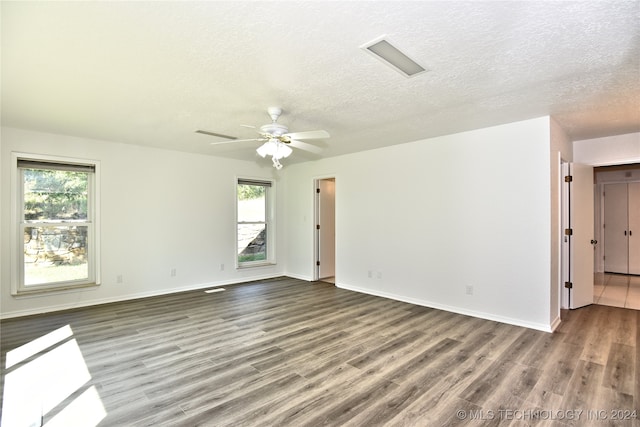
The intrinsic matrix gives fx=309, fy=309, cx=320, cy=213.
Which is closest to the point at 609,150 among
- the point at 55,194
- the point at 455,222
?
the point at 455,222

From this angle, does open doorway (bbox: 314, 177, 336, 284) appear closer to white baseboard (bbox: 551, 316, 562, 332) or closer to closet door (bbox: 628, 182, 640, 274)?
white baseboard (bbox: 551, 316, 562, 332)

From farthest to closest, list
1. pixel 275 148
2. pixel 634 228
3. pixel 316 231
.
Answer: pixel 634 228, pixel 316 231, pixel 275 148

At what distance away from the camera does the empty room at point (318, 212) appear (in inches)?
80.1

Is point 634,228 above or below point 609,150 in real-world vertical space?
below

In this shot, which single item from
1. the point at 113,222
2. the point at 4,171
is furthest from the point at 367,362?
the point at 4,171

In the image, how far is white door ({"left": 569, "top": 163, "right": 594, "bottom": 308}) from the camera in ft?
14.4

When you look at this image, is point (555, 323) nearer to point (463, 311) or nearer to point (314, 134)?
point (463, 311)

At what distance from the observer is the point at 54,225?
450 cm

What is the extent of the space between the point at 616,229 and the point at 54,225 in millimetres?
10940

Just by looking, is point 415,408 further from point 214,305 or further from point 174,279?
point 174,279

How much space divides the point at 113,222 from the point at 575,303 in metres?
7.03

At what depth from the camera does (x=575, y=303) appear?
4.42 metres

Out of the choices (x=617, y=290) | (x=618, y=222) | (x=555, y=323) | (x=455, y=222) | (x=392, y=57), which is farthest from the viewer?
(x=618, y=222)

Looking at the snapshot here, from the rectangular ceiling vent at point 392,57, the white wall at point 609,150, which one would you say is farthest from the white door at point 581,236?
the rectangular ceiling vent at point 392,57
